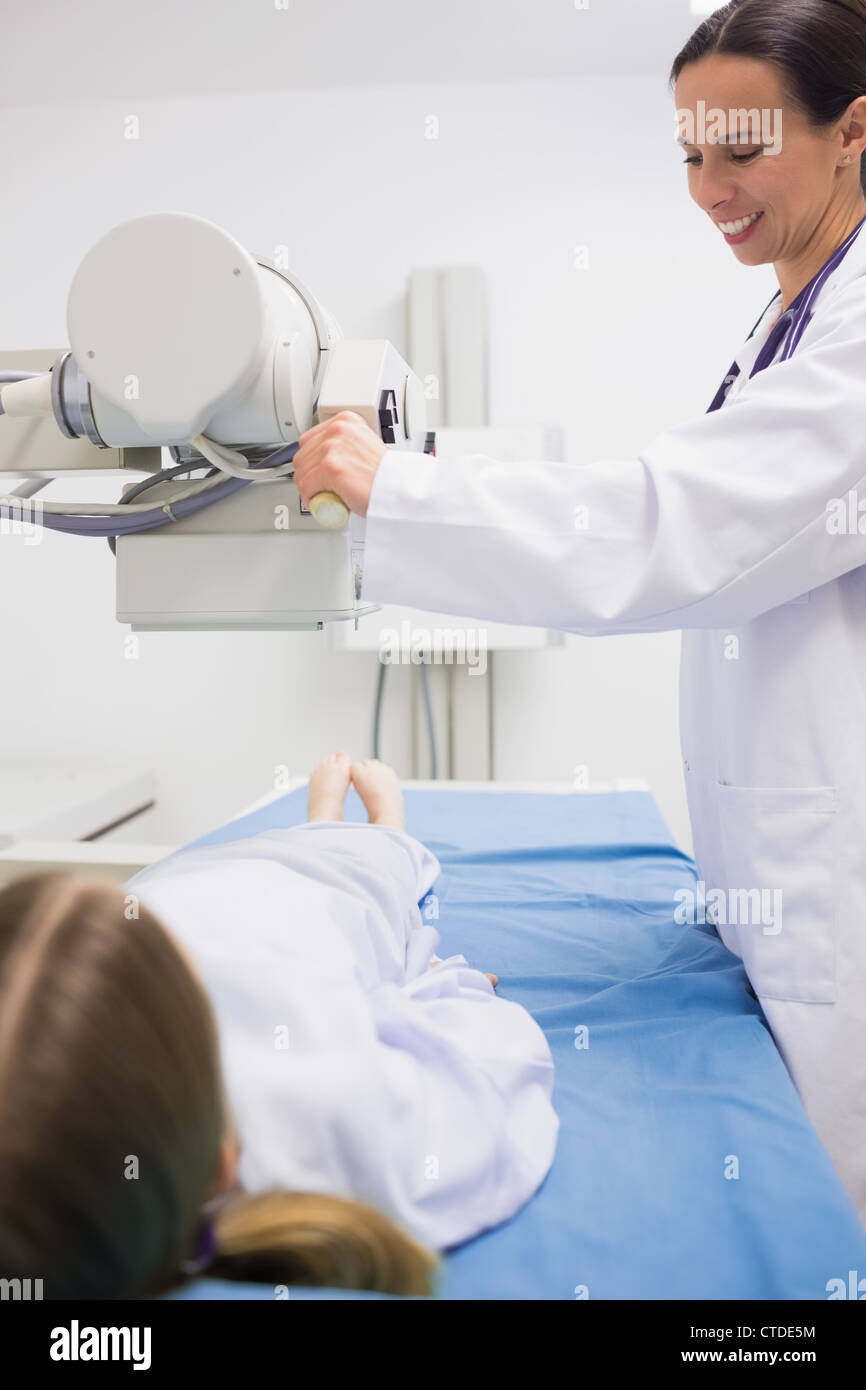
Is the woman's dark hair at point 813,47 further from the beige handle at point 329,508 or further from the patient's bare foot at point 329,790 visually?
the patient's bare foot at point 329,790

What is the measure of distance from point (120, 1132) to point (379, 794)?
1185mm

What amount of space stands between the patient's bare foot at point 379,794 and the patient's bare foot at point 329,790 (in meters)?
0.02

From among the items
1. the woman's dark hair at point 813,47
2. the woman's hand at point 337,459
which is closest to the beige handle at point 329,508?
the woman's hand at point 337,459

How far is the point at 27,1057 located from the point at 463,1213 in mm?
356

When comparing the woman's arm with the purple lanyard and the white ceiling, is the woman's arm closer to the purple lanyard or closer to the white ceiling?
the purple lanyard

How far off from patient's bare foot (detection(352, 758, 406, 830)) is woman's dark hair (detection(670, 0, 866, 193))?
1.10 m

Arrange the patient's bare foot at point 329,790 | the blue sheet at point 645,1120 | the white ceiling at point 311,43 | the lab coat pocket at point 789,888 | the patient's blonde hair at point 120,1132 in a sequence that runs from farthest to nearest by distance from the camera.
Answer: the white ceiling at point 311,43, the patient's bare foot at point 329,790, the lab coat pocket at point 789,888, the blue sheet at point 645,1120, the patient's blonde hair at point 120,1132

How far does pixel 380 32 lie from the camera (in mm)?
2707

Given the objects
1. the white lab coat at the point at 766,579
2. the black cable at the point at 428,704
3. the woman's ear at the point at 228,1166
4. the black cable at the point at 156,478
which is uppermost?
the black cable at the point at 156,478

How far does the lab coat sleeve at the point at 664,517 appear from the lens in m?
0.95

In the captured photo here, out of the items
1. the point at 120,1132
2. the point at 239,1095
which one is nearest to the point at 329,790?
the point at 239,1095

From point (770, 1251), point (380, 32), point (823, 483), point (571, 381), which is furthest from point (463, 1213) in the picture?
point (380, 32)

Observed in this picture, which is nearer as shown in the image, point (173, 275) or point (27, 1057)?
point (27, 1057)
